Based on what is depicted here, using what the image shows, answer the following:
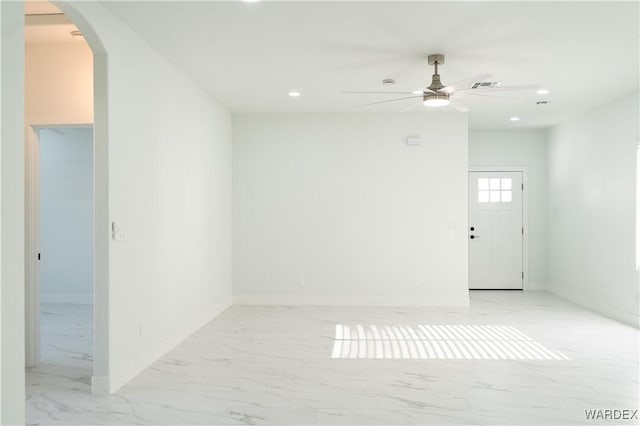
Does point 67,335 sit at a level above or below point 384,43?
below

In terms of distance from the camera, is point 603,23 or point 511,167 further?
point 511,167

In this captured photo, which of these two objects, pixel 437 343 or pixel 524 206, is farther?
pixel 524 206

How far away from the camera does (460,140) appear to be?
7051mm

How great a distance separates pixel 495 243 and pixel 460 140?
2.39 meters

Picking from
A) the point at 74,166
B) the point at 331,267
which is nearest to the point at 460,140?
the point at 331,267

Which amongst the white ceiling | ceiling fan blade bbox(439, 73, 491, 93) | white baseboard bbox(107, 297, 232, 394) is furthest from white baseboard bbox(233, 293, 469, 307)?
ceiling fan blade bbox(439, 73, 491, 93)

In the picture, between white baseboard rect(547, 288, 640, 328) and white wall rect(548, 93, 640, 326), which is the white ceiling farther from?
white baseboard rect(547, 288, 640, 328)

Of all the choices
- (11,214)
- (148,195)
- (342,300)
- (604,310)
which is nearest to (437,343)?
(342,300)

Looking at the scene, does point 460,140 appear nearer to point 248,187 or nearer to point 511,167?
point 511,167

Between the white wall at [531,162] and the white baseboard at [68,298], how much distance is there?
6.56 meters

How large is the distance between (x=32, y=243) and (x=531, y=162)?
7.46 meters

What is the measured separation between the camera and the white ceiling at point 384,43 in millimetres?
3539

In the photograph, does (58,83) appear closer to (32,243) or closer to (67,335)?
(32,243)

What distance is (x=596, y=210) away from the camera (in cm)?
673
